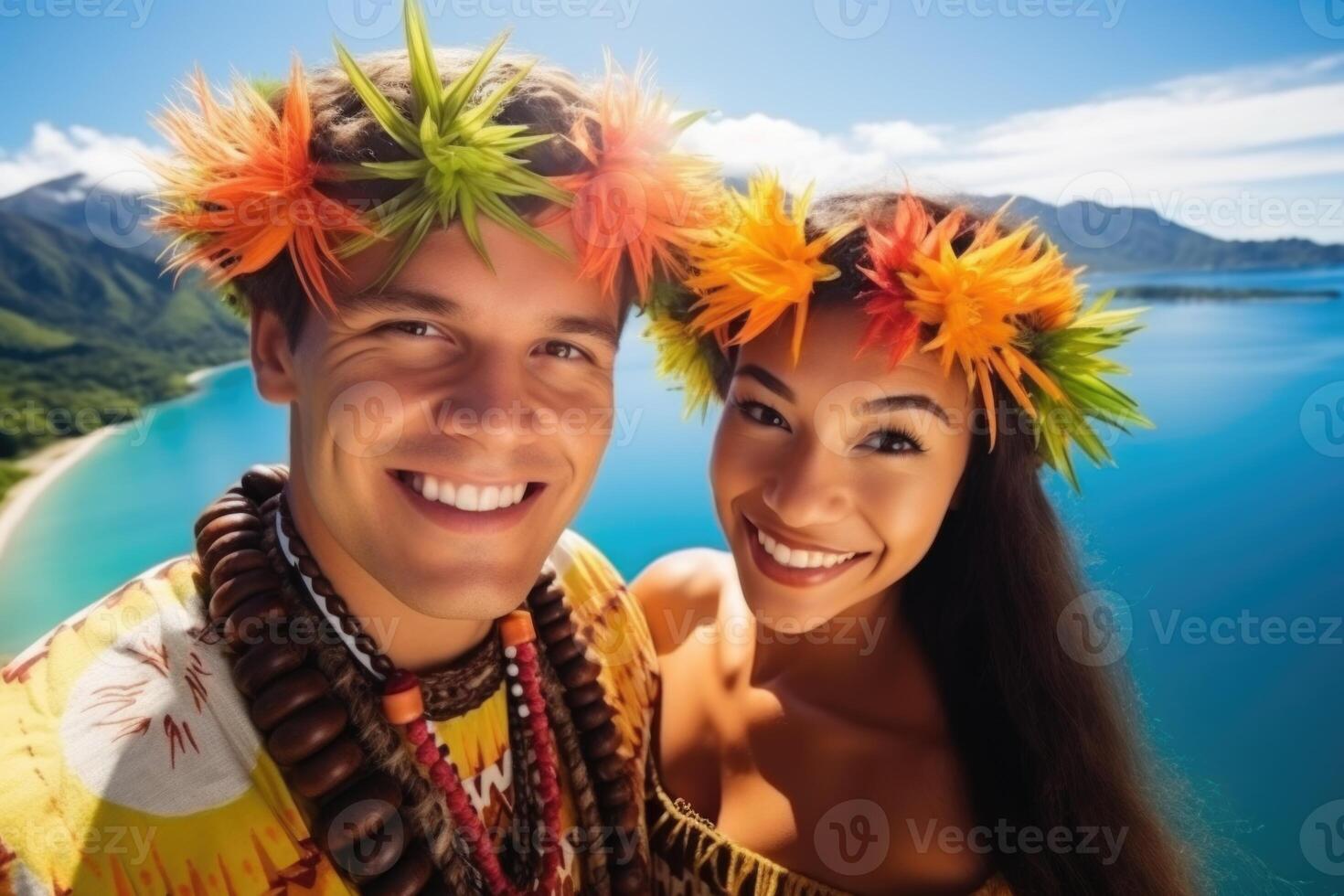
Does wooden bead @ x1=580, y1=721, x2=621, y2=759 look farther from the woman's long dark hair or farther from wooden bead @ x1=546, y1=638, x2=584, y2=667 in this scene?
the woman's long dark hair

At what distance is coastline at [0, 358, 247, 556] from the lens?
473 inches

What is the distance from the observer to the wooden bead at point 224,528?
157cm

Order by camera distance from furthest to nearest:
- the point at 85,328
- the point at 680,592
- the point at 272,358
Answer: the point at 85,328 → the point at 680,592 → the point at 272,358

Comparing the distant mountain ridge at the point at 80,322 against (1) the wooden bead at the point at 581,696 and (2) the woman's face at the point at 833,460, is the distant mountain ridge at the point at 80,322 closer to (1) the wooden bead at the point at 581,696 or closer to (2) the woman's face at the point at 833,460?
(1) the wooden bead at the point at 581,696

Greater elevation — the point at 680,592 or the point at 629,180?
the point at 629,180

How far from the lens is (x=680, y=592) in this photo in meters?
2.55

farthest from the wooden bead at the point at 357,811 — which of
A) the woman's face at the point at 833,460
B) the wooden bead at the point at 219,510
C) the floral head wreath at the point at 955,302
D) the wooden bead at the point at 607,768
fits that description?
the floral head wreath at the point at 955,302

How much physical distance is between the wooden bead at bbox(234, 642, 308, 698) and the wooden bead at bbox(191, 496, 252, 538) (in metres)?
0.38

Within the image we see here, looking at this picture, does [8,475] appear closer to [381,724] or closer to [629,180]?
[381,724]

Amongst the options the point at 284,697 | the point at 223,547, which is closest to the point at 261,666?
the point at 284,697

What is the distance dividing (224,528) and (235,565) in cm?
13

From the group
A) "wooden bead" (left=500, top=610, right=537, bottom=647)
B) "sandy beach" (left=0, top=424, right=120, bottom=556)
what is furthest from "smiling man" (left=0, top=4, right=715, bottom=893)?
"sandy beach" (left=0, top=424, right=120, bottom=556)

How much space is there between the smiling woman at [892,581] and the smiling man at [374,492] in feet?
1.37

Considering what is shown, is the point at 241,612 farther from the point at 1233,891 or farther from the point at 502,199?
the point at 1233,891
